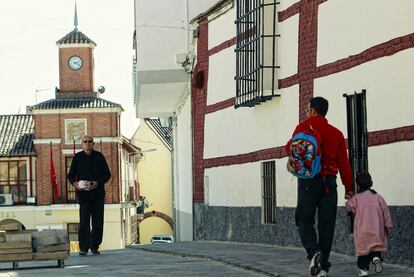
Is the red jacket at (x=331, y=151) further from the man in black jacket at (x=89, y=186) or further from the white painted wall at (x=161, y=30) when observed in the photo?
the white painted wall at (x=161, y=30)

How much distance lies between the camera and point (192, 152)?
24547 mm

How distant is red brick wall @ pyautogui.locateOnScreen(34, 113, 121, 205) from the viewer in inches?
2940

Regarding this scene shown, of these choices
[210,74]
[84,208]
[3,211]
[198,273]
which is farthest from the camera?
Answer: [3,211]

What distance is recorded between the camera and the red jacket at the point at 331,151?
11.2 meters

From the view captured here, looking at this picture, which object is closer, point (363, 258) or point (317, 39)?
point (363, 258)

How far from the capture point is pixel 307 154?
11055 mm

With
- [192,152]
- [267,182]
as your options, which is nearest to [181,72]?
[192,152]

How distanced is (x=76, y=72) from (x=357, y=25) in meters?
64.4

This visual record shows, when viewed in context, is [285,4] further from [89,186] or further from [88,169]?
[89,186]

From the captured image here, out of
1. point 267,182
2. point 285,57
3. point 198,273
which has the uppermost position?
point 285,57

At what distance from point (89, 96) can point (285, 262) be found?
211ft

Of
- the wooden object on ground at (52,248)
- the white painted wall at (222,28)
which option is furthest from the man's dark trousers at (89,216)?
the white painted wall at (222,28)

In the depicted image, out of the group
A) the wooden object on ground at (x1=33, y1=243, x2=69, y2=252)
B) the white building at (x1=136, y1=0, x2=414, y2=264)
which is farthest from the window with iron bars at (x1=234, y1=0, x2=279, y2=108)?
the wooden object on ground at (x1=33, y1=243, x2=69, y2=252)

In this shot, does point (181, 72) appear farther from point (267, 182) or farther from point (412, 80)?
point (412, 80)
